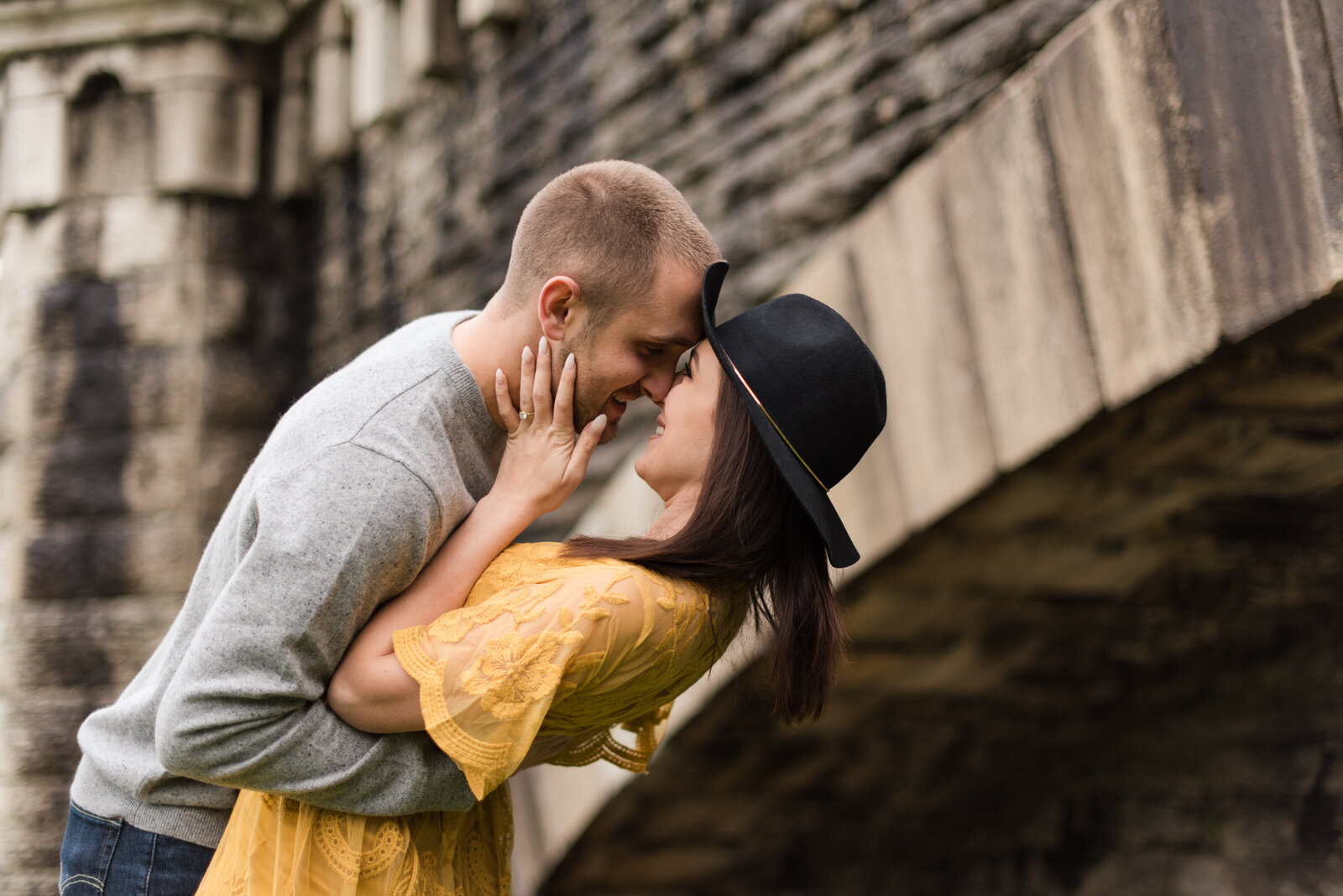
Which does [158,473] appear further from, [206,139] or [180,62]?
[180,62]

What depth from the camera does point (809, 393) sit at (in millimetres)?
1801

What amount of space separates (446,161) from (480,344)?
2.95 meters

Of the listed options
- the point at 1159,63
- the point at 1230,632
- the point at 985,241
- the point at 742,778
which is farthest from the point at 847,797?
the point at 1159,63

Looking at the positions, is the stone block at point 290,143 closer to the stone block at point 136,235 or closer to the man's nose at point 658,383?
the stone block at point 136,235

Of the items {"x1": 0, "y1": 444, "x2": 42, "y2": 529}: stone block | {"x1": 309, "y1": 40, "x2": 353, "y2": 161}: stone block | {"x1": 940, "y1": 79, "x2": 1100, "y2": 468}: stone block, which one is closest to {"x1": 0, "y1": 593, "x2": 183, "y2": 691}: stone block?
{"x1": 0, "y1": 444, "x2": 42, "y2": 529}: stone block

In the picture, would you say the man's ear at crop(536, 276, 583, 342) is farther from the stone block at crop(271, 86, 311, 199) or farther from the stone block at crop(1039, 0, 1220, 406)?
the stone block at crop(271, 86, 311, 199)

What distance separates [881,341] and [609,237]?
1.07 meters

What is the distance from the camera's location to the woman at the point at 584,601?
1.58 metres

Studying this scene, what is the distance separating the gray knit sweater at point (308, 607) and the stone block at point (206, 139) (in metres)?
3.94

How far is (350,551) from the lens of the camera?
5.03ft

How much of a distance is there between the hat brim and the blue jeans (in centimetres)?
105

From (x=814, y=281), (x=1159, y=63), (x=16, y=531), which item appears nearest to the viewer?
(x=1159, y=63)

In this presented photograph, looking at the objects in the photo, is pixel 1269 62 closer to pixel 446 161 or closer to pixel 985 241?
pixel 985 241

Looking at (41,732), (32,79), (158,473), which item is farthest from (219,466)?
(32,79)
